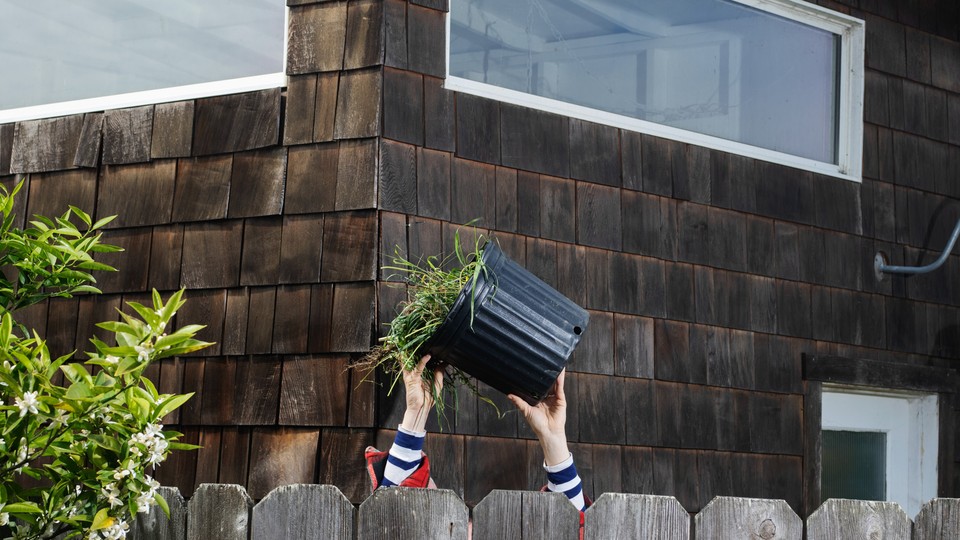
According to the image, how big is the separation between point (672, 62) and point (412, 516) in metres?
2.73

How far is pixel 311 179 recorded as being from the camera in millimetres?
3742

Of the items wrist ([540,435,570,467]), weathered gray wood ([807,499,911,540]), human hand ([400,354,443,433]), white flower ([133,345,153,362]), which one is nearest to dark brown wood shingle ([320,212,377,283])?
human hand ([400,354,443,433])

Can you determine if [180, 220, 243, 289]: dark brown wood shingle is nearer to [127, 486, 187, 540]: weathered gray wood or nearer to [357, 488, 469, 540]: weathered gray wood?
[127, 486, 187, 540]: weathered gray wood

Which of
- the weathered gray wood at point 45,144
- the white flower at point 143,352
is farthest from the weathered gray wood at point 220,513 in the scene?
the weathered gray wood at point 45,144

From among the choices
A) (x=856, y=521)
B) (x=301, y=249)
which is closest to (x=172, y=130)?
(x=301, y=249)

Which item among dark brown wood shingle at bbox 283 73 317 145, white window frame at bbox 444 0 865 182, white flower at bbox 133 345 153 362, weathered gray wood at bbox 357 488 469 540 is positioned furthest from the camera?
white window frame at bbox 444 0 865 182

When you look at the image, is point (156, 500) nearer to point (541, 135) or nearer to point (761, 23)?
point (541, 135)

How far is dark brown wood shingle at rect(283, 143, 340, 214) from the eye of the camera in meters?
3.70

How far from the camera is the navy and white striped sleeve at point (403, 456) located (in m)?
2.94

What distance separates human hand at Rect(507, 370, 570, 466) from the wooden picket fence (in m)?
0.61

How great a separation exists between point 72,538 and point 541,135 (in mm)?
2201

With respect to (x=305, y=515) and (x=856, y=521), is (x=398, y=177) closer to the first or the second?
(x=305, y=515)

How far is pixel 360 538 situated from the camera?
7.81 feet

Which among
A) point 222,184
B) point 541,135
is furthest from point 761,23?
point 222,184
